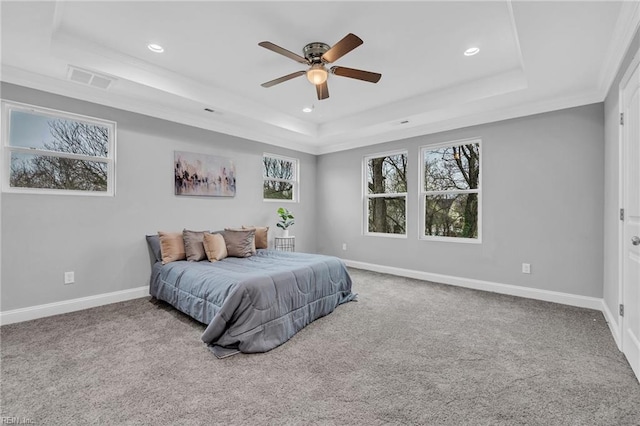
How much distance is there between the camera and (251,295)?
7.98ft

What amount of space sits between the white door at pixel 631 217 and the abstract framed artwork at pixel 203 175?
452 cm

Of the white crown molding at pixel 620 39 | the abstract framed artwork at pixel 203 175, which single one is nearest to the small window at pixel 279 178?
the abstract framed artwork at pixel 203 175

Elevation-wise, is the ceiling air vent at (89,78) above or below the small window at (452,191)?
above

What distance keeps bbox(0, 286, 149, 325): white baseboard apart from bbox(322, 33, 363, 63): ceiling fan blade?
3503 mm

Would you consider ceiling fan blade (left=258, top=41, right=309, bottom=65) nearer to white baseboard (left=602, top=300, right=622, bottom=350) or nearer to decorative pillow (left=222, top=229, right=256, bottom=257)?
decorative pillow (left=222, top=229, right=256, bottom=257)

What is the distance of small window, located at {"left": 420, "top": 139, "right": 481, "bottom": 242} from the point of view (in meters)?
4.30

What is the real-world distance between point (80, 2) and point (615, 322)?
205 inches

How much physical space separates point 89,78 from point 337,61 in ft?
8.43

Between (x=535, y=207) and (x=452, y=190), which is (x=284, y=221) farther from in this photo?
(x=535, y=207)

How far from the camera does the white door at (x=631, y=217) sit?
202 centimetres

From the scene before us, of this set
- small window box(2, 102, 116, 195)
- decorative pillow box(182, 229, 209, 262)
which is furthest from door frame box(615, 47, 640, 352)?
small window box(2, 102, 116, 195)

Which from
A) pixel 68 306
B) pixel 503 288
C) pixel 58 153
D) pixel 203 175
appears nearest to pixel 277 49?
pixel 203 175

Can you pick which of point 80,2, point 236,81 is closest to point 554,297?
point 236,81

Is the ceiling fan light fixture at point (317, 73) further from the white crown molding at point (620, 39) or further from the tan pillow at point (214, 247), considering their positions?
the tan pillow at point (214, 247)
